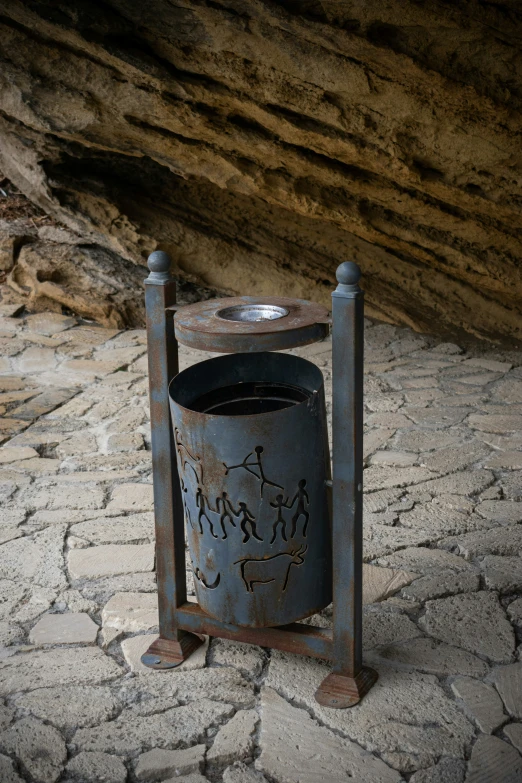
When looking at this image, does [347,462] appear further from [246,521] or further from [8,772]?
[8,772]

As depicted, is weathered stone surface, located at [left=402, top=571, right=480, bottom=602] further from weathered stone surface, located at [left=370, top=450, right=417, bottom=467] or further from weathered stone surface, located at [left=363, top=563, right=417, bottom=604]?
weathered stone surface, located at [left=370, top=450, right=417, bottom=467]

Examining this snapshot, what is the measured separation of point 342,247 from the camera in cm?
693

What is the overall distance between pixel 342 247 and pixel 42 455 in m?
3.12

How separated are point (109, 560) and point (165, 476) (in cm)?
99

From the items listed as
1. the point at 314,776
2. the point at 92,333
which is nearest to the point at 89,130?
the point at 92,333

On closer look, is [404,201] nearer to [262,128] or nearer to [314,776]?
[262,128]

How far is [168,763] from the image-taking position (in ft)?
8.61

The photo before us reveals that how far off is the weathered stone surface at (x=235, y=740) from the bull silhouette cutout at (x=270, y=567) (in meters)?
0.42

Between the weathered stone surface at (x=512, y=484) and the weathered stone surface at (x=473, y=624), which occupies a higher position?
the weathered stone surface at (x=512, y=484)

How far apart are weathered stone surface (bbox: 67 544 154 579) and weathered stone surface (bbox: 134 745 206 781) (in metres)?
1.18

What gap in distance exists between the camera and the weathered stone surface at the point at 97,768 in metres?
2.58

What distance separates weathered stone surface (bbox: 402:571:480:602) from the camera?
3518mm

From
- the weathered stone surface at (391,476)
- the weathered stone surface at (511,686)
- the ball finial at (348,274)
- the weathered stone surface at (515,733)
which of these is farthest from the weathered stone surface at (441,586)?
the ball finial at (348,274)

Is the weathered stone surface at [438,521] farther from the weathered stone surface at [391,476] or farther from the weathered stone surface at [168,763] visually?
the weathered stone surface at [168,763]
